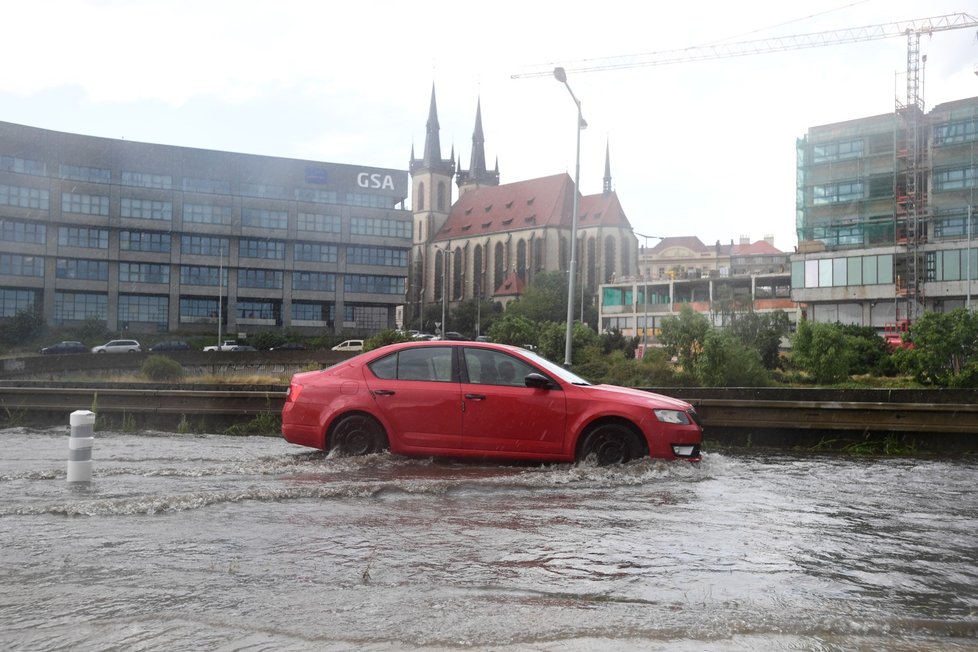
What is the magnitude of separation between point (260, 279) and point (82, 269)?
16660 mm

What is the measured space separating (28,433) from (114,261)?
7892cm

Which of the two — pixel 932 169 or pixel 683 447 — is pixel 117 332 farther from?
pixel 683 447

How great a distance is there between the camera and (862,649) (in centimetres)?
392

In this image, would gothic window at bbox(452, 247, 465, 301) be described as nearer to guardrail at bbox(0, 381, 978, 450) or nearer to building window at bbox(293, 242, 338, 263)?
building window at bbox(293, 242, 338, 263)

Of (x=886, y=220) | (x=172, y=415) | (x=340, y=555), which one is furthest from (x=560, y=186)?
(x=340, y=555)

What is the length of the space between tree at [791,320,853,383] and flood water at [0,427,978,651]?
45328 millimetres

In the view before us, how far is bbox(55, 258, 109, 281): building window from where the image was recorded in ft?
279

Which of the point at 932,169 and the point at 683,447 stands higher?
the point at 932,169

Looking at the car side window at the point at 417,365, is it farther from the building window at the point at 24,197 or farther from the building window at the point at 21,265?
the building window at the point at 24,197

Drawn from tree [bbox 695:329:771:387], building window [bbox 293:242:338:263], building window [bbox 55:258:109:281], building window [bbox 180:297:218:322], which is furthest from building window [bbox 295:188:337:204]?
tree [bbox 695:329:771:387]

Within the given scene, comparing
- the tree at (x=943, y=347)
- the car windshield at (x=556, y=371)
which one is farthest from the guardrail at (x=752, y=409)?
the tree at (x=943, y=347)

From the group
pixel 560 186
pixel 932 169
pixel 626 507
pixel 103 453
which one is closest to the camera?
pixel 626 507

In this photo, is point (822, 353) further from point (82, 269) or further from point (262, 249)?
point (82, 269)

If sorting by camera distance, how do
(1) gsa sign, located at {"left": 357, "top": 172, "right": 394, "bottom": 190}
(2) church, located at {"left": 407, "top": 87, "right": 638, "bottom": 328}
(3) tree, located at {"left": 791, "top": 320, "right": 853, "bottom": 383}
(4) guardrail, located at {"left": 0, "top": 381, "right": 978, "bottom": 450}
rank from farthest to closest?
(2) church, located at {"left": 407, "top": 87, "right": 638, "bottom": 328} < (1) gsa sign, located at {"left": 357, "top": 172, "right": 394, "bottom": 190} < (3) tree, located at {"left": 791, "top": 320, "right": 853, "bottom": 383} < (4) guardrail, located at {"left": 0, "top": 381, "right": 978, "bottom": 450}
